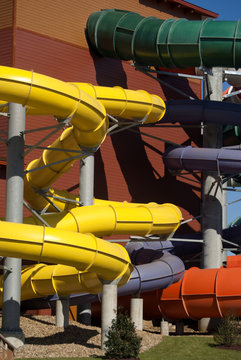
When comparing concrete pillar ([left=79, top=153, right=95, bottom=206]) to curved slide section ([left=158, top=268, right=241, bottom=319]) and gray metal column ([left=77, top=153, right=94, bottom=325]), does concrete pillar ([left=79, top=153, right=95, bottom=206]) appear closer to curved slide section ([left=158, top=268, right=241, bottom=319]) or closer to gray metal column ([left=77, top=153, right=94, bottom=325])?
gray metal column ([left=77, top=153, right=94, bottom=325])

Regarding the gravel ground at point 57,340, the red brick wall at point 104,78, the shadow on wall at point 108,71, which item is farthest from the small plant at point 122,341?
the shadow on wall at point 108,71

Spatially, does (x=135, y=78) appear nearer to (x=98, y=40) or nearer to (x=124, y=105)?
(x=98, y=40)

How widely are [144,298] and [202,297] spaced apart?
274 cm

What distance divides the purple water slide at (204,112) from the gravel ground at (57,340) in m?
11.2

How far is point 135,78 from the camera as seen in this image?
123ft

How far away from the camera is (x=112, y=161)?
36.0 m

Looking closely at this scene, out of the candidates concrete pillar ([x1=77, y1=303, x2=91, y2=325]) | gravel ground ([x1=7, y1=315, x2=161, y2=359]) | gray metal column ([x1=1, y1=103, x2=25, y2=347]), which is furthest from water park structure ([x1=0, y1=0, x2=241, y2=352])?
concrete pillar ([x1=77, y1=303, x2=91, y2=325])

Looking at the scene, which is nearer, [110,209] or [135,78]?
[110,209]

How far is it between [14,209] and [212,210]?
1359 cm

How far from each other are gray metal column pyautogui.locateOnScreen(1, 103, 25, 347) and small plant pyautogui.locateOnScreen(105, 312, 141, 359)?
2894mm

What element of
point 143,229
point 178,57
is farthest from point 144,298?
point 178,57

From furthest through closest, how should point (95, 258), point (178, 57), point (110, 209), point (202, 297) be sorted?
point (178, 57)
point (202, 297)
point (110, 209)
point (95, 258)

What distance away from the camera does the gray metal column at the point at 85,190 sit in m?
30.3

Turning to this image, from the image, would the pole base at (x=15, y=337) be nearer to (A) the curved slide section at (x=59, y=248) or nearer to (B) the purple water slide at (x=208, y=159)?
(A) the curved slide section at (x=59, y=248)
